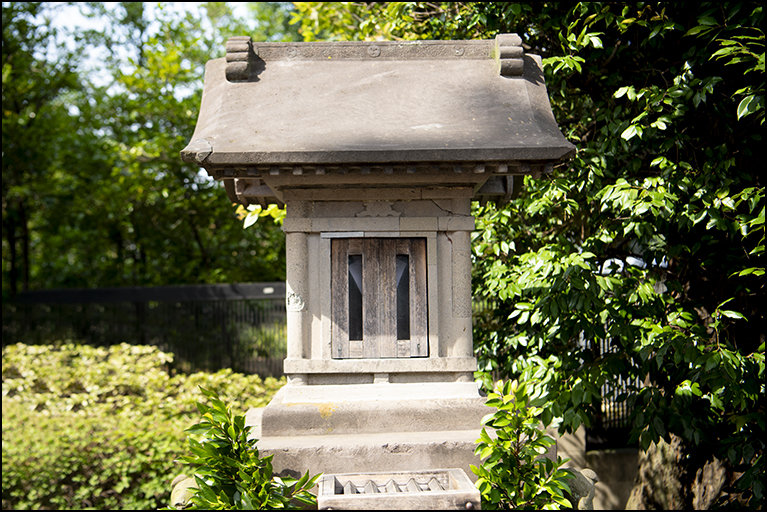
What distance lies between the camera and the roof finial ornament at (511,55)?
410cm

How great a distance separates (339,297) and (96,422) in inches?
189

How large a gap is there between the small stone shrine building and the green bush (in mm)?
3226

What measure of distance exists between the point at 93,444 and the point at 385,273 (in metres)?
4.94

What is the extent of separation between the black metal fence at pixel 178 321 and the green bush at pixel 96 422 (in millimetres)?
744

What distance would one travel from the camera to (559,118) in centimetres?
587

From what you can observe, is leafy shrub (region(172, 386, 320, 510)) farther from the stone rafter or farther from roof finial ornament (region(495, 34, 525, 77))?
roof finial ornament (region(495, 34, 525, 77))

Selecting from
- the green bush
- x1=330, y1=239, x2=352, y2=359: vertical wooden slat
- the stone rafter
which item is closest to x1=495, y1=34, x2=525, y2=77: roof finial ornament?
the stone rafter

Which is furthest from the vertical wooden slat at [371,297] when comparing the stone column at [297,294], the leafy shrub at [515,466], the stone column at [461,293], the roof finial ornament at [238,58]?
the roof finial ornament at [238,58]

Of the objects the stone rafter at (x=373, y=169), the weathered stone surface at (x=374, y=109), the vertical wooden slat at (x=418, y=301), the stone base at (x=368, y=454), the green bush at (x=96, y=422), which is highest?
the weathered stone surface at (x=374, y=109)

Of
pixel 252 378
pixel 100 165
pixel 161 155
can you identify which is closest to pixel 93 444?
pixel 252 378

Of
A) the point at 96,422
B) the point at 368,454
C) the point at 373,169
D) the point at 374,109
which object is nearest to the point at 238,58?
the point at 374,109

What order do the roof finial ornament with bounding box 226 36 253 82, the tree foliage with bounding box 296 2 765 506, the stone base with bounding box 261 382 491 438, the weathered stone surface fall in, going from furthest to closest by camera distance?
the tree foliage with bounding box 296 2 765 506 → the roof finial ornament with bounding box 226 36 253 82 → the stone base with bounding box 261 382 491 438 → the weathered stone surface

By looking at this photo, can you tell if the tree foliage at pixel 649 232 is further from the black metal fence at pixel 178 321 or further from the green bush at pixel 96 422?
the black metal fence at pixel 178 321

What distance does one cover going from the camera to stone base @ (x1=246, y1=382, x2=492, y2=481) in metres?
3.62
